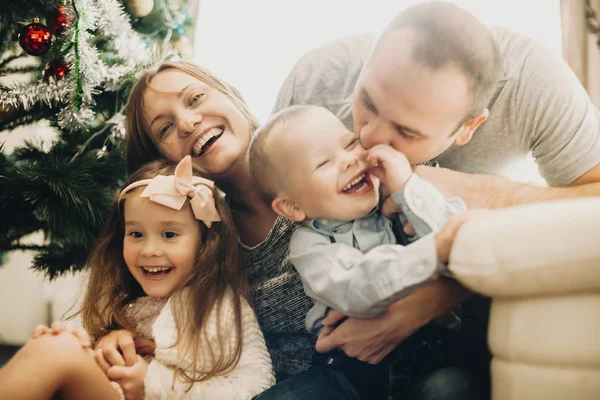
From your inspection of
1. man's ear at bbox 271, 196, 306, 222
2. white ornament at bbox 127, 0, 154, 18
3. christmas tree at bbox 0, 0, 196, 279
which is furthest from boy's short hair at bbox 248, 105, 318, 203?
white ornament at bbox 127, 0, 154, 18

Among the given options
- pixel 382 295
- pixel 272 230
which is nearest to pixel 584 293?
pixel 382 295

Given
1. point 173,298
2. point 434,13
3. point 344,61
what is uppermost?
point 434,13

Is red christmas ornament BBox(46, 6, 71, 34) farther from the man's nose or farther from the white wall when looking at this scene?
the white wall

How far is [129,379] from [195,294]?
189 mm

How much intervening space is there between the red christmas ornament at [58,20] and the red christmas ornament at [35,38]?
0.23ft

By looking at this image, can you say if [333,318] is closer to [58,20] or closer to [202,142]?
[202,142]

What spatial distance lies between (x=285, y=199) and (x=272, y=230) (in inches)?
6.7

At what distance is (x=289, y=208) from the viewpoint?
864mm

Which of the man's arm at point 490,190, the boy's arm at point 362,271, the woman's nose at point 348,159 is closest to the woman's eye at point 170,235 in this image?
the boy's arm at point 362,271

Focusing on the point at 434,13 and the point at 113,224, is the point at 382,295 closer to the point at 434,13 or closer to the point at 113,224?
the point at 434,13

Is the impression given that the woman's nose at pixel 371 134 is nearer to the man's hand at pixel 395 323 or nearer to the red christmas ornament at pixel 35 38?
the man's hand at pixel 395 323

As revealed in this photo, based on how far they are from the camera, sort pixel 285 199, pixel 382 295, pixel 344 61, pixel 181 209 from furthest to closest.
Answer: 1. pixel 344 61
2. pixel 181 209
3. pixel 285 199
4. pixel 382 295

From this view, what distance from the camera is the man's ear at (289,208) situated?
857mm

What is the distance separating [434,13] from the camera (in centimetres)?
73
